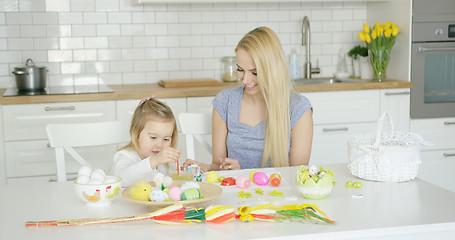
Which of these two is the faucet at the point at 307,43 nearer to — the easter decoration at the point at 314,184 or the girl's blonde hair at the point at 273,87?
the girl's blonde hair at the point at 273,87

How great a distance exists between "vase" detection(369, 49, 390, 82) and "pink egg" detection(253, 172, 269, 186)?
2409mm

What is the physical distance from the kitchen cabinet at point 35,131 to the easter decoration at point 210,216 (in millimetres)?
2094

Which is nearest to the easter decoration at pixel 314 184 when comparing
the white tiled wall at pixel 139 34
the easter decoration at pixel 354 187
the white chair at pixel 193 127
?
the easter decoration at pixel 354 187

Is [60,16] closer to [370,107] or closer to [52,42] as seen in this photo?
[52,42]

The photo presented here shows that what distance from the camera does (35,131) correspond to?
3521mm

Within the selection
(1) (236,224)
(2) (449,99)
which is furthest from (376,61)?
(1) (236,224)

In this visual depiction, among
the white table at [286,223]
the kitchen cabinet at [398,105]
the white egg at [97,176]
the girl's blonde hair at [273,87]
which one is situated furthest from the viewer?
the kitchen cabinet at [398,105]

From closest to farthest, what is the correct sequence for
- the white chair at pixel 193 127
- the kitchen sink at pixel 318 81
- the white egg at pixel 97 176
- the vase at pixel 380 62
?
the white egg at pixel 97 176
the white chair at pixel 193 127
the vase at pixel 380 62
the kitchen sink at pixel 318 81

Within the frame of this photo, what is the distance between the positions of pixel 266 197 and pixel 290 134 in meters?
0.76

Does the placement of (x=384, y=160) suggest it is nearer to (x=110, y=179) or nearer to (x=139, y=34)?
(x=110, y=179)

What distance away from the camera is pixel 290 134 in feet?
8.32

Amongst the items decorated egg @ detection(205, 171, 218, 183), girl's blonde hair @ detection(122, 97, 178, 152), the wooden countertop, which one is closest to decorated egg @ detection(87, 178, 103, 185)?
decorated egg @ detection(205, 171, 218, 183)

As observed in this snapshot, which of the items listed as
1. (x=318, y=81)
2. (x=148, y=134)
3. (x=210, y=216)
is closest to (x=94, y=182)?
(x=210, y=216)

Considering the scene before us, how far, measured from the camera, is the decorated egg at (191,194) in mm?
1646
